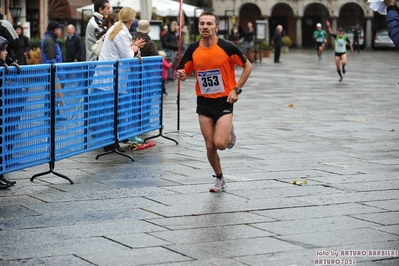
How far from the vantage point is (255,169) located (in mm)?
10070

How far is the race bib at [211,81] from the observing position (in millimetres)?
8719

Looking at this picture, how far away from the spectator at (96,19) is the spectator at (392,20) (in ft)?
18.5

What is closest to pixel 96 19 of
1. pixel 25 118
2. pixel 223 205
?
pixel 25 118

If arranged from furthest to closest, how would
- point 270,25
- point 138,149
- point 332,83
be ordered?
point 270,25 < point 332,83 < point 138,149

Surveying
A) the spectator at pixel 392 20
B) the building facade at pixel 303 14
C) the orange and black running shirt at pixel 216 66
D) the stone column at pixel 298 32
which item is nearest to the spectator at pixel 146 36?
the orange and black running shirt at pixel 216 66

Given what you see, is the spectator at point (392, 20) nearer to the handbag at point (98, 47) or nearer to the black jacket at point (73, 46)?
the handbag at point (98, 47)

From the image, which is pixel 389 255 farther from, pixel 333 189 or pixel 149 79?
pixel 149 79

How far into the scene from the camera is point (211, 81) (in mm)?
8734

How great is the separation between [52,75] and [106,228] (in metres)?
2.74

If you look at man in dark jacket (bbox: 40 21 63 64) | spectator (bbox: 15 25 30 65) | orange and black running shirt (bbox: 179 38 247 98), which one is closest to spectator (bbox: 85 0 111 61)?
man in dark jacket (bbox: 40 21 63 64)

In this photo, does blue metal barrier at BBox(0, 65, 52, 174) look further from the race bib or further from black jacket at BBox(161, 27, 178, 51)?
black jacket at BBox(161, 27, 178, 51)

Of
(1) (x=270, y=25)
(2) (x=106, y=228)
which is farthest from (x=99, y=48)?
(1) (x=270, y=25)

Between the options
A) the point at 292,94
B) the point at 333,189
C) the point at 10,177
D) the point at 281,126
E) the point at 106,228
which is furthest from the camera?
the point at 292,94

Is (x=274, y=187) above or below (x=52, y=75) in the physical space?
below
